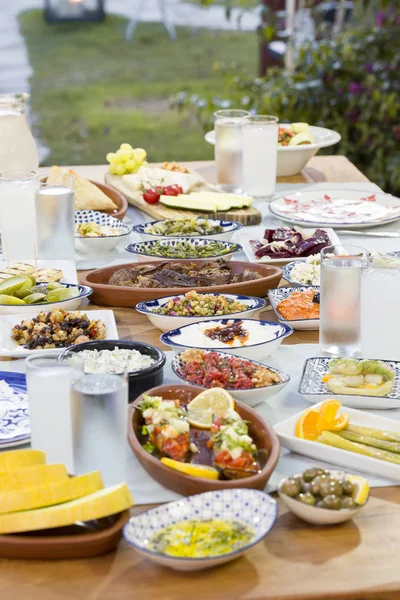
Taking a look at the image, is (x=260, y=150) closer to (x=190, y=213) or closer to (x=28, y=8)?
(x=190, y=213)

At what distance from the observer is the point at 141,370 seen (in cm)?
174

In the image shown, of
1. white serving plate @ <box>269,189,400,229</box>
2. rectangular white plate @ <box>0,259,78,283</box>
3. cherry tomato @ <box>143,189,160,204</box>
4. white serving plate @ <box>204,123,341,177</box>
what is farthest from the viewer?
A: white serving plate @ <box>204,123,341,177</box>

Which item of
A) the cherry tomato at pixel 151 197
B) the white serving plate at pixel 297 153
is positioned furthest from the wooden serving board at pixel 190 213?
the white serving plate at pixel 297 153

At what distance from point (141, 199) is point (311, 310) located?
1.17 metres

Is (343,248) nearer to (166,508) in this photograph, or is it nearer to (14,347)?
(14,347)

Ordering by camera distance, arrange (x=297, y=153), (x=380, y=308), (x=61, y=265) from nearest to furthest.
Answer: (x=380, y=308), (x=61, y=265), (x=297, y=153)

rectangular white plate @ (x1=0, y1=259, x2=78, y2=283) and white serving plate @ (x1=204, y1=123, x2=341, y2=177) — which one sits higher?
white serving plate @ (x1=204, y1=123, x2=341, y2=177)

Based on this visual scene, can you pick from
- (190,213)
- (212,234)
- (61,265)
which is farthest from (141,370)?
(190,213)

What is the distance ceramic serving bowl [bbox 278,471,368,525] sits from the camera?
4.44ft

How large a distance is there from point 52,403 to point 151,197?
173 cm

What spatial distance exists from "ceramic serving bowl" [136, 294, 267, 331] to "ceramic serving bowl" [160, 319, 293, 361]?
44 millimetres

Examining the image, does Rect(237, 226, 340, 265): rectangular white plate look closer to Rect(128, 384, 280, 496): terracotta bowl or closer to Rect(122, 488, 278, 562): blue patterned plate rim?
Rect(128, 384, 280, 496): terracotta bowl

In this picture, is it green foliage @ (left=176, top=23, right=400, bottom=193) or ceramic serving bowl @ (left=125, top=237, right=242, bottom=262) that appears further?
green foliage @ (left=176, top=23, right=400, bottom=193)

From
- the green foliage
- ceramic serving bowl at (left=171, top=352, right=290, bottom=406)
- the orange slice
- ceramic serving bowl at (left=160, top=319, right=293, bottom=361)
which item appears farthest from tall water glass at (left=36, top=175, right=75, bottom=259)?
the green foliage
